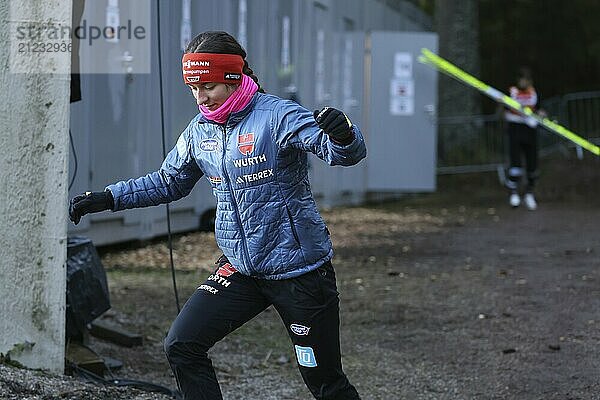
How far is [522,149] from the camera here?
715 inches

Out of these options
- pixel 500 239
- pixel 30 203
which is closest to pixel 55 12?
pixel 30 203

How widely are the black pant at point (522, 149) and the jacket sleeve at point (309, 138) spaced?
13.3m

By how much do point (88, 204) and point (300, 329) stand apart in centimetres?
98

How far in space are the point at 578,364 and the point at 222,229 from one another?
2.98 m

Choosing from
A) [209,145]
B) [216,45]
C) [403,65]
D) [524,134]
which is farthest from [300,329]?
[403,65]

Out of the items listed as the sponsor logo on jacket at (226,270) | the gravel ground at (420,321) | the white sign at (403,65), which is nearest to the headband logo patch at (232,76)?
the sponsor logo on jacket at (226,270)

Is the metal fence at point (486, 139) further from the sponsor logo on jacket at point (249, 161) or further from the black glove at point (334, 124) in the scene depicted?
the black glove at point (334, 124)

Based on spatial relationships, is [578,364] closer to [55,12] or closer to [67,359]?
[67,359]

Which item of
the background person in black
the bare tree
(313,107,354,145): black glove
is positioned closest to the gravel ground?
(313,107,354,145): black glove

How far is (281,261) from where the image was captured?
4.92m

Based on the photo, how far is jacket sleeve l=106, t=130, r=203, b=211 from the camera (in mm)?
5156

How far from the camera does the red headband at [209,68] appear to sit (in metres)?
4.92

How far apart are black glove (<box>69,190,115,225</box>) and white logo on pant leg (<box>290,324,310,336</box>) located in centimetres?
88

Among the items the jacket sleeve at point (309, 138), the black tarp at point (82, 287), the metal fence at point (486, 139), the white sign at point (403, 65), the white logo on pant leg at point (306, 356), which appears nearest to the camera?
the jacket sleeve at point (309, 138)
